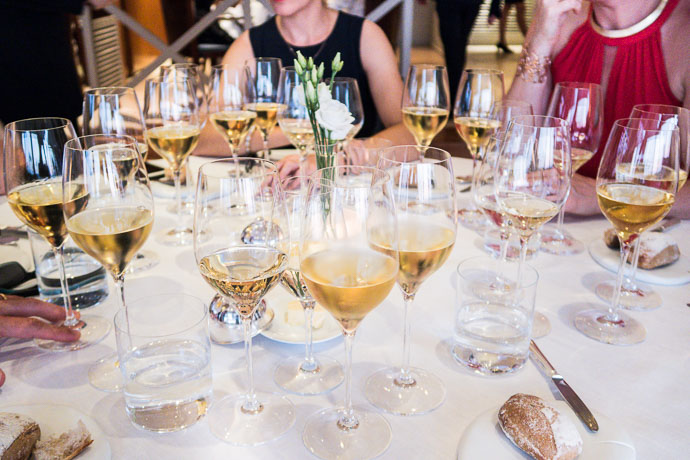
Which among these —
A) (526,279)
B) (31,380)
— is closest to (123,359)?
(31,380)

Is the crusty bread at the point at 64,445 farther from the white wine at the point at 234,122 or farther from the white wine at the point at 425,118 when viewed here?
the white wine at the point at 425,118

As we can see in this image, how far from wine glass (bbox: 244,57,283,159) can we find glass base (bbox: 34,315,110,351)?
757 mm

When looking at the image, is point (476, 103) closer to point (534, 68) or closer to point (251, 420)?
point (534, 68)

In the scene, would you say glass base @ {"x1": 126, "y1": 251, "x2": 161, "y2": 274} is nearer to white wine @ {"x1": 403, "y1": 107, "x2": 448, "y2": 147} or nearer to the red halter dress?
white wine @ {"x1": 403, "y1": 107, "x2": 448, "y2": 147}

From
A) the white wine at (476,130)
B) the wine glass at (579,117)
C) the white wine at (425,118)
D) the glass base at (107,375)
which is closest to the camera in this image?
the glass base at (107,375)

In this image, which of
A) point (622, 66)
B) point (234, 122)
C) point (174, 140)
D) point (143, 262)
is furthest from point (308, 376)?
point (622, 66)

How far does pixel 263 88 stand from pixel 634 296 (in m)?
1.06

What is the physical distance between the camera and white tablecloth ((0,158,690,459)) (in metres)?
0.73

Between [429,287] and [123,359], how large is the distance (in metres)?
0.60

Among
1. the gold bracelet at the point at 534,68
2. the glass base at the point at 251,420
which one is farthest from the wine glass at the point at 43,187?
the gold bracelet at the point at 534,68

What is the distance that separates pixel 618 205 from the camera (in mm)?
1005

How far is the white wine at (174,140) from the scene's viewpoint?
1.36 metres

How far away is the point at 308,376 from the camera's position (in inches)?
34.2

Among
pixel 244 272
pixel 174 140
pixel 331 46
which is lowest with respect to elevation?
pixel 244 272
